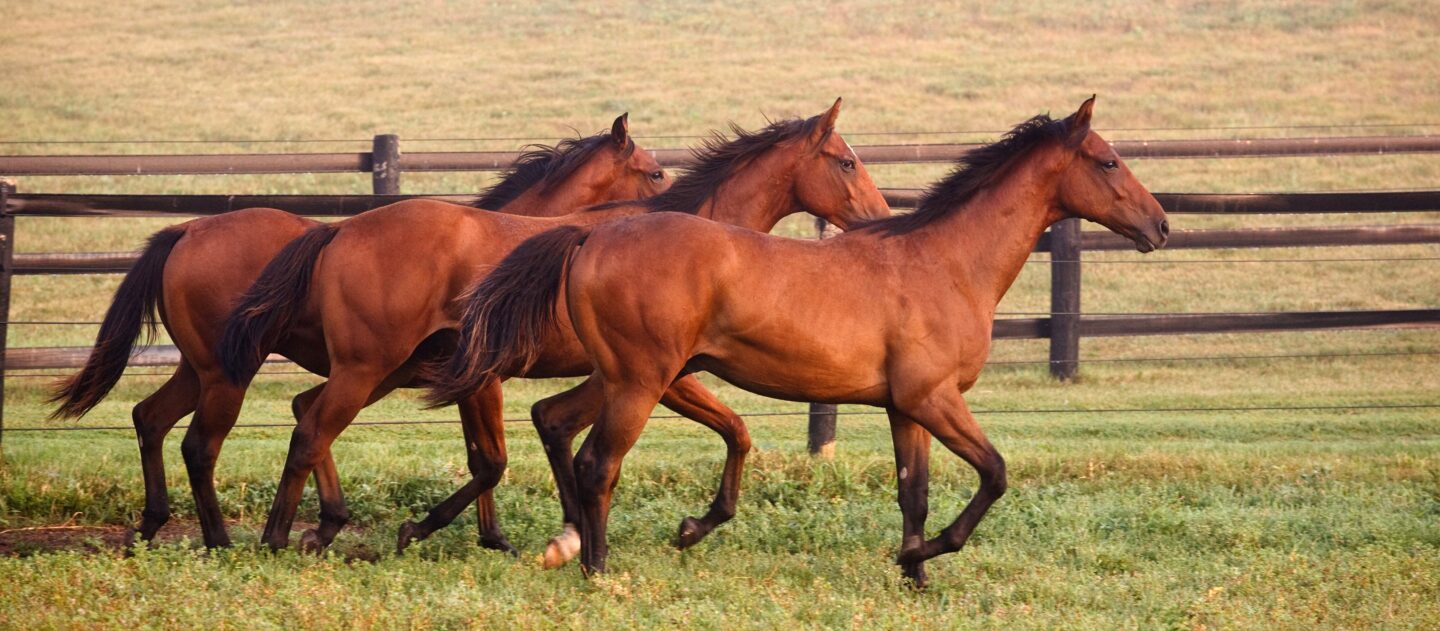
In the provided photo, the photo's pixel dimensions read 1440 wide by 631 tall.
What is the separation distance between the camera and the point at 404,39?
27578mm

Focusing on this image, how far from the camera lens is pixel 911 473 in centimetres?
599

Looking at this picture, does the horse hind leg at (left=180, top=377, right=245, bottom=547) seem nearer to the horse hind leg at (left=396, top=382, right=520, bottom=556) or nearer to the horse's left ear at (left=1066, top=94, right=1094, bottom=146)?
the horse hind leg at (left=396, top=382, right=520, bottom=556)

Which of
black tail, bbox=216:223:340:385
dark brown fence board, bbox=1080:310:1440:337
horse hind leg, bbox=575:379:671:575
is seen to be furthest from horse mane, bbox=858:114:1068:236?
dark brown fence board, bbox=1080:310:1440:337

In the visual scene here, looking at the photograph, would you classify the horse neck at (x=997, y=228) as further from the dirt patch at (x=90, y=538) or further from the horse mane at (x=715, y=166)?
the dirt patch at (x=90, y=538)

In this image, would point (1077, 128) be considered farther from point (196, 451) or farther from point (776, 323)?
point (196, 451)

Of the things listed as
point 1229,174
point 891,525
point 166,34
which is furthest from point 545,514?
point 166,34

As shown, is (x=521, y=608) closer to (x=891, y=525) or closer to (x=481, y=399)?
(x=481, y=399)

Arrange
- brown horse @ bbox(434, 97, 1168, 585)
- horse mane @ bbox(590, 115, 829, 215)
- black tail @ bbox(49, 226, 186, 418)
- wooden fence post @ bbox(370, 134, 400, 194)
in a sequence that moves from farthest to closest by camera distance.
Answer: wooden fence post @ bbox(370, 134, 400, 194)
horse mane @ bbox(590, 115, 829, 215)
black tail @ bbox(49, 226, 186, 418)
brown horse @ bbox(434, 97, 1168, 585)

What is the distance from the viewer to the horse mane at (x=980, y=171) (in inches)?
244

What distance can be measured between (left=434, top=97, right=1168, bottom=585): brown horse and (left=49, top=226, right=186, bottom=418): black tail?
179 cm

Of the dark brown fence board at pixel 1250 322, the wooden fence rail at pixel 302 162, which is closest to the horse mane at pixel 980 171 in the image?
the dark brown fence board at pixel 1250 322

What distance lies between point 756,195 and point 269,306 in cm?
237

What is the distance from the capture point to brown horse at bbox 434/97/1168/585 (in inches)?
219

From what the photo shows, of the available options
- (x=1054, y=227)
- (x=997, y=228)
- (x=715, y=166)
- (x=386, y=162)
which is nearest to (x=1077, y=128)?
(x=997, y=228)
